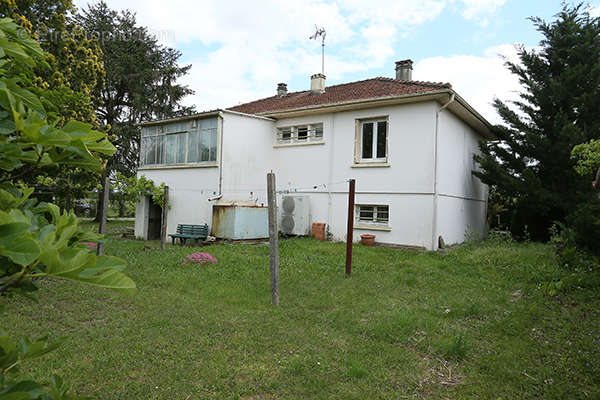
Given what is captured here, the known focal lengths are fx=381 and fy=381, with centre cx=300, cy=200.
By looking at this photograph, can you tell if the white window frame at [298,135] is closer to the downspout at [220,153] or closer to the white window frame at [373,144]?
the white window frame at [373,144]

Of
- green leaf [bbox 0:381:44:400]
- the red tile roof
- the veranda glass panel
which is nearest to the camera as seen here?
green leaf [bbox 0:381:44:400]

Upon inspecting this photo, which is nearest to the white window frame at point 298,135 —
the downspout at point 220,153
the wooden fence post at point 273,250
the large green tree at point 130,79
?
the downspout at point 220,153

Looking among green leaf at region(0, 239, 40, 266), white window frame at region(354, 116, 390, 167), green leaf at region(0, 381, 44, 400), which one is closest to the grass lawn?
green leaf at region(0, 381, 44, 400)

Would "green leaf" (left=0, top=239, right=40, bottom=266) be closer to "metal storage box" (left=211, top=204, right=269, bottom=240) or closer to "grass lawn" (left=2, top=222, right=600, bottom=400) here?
"grass lawn" (left=2, top=222, right=600, bottom=400)

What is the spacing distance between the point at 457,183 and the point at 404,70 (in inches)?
217

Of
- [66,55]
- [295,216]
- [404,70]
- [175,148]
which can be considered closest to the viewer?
[66,55]

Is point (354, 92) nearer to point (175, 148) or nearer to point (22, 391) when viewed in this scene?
point (175, 148)

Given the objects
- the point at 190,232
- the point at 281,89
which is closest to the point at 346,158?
the point at 190,232

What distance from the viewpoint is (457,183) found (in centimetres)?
1420

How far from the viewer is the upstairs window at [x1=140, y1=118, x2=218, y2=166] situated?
14422 millimetres

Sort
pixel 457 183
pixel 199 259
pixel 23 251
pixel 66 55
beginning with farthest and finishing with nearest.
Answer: pixel 457 183 → pixel 66 55 → pixel 199 259 → pixel 23 251

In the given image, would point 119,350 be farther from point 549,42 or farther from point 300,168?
point 549,42

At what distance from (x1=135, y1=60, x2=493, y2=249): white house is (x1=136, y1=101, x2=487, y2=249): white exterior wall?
35 millimetres

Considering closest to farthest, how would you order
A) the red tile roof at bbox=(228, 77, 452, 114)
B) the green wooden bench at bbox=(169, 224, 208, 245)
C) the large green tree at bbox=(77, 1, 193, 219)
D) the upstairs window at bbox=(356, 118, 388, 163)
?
the red tile roof at bbox=(228, 77, 452, 114)
the upstairs window at bbox=(356, 118, 388, 163)
the green wooden bench at bbox=(169, 224, 208, 245)
the large green tree at bbox=(77, 1, 193, 219)
